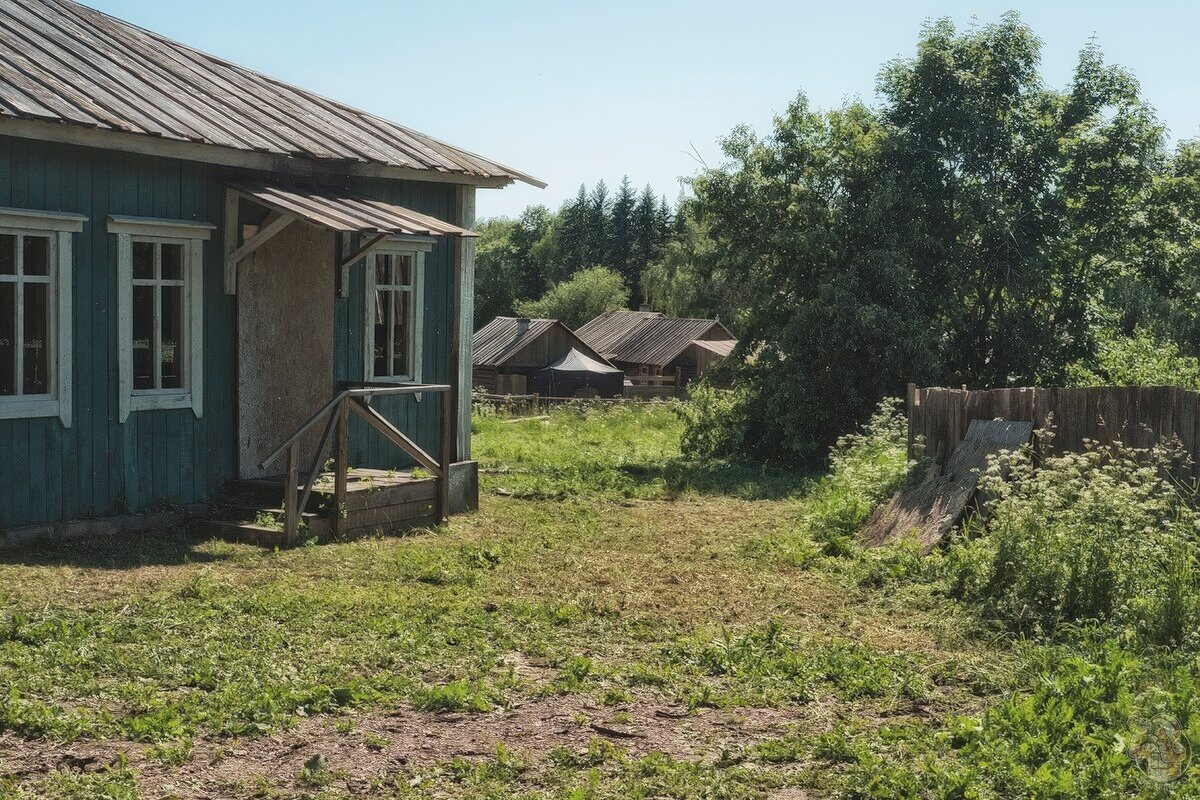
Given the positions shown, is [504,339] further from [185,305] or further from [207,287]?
[185,305]

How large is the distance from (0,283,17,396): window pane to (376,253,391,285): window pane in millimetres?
3919

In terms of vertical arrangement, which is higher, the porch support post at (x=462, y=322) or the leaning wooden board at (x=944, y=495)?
the porch support post at (x=462, y=322)

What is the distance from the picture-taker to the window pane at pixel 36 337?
377 inches

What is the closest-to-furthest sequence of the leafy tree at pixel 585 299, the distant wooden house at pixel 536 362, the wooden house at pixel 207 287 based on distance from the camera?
the wooden house at pixel 207 287 → the distant wooden house at pixel 536 362 → the leafy tree at pixel 585 299

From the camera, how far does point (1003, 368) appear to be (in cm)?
2073

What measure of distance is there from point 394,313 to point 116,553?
167 inches

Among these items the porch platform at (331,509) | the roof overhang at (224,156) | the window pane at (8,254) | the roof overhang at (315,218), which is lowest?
the porch platform at (331,509)

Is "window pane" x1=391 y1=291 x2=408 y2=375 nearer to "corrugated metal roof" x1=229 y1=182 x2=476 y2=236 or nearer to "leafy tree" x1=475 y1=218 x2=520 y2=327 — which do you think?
"corrugated metal roof" x1=229 y1=182 x2=476 y2=236

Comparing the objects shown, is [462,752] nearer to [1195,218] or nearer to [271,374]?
[271,374]

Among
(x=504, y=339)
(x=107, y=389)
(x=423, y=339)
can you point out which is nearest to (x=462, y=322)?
(x=423, y=339)

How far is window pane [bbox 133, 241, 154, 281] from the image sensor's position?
10.3m

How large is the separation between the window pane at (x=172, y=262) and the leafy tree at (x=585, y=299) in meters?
58.7

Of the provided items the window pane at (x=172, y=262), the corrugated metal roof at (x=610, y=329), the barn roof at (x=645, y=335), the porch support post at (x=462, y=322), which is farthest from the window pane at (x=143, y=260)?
the corrugated metal roof at (x=610, y=329)

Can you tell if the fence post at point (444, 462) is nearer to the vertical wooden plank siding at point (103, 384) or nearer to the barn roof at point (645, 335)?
the vertical wooden plank siding at point (103, 384)
